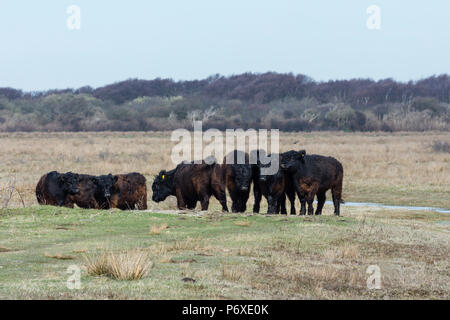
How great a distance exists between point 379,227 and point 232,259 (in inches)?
217

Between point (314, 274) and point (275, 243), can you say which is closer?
point (314, 274)

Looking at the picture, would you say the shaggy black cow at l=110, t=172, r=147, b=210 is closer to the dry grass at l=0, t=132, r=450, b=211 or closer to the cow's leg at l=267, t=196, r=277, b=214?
the dry grass at l=0, t=132, r=450, b=211

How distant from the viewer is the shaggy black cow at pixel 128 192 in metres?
21.1

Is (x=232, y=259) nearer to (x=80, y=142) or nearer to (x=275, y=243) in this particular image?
(x=275, y=243)

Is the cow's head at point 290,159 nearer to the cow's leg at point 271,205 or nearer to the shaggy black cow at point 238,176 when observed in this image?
the cow's leg at point 271,205

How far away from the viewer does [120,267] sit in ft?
32.4

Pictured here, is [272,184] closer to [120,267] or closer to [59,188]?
[59,188]

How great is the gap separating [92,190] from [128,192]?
1008 millimetres

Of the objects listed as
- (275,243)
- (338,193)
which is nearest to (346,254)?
(275,243)

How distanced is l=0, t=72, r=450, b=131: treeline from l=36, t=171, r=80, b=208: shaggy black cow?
2523 inches

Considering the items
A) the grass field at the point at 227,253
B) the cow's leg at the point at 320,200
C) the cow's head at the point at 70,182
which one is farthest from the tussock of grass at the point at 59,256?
the cow's leg at the point at 320,200

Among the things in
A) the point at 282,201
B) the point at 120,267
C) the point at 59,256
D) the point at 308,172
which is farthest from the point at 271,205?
the point at 120,267
